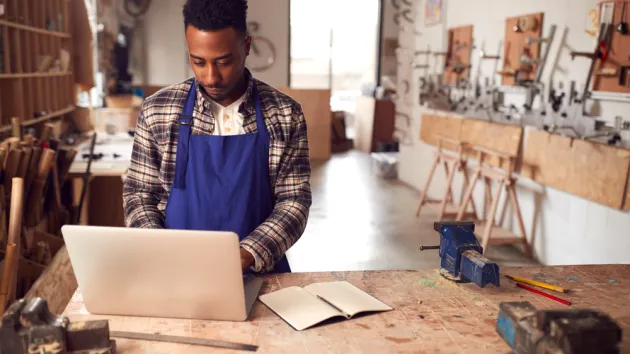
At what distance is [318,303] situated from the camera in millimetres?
1361

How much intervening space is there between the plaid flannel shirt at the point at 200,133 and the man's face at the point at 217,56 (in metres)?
0.10

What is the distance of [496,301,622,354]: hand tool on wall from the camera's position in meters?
0.98

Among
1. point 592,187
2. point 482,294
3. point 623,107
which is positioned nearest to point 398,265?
point 592,187

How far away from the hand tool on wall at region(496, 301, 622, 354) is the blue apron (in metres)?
0.77

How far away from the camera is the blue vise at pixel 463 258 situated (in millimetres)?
1436

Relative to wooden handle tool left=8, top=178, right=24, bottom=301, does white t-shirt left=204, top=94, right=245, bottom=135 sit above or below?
above

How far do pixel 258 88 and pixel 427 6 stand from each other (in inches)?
196

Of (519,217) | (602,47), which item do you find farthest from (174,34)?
(602,47)

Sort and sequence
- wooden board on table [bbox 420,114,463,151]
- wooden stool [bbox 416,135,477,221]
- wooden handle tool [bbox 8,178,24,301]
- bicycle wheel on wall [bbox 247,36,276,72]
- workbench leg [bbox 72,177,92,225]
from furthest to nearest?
1. bicycle wheel on wall [bbox 247,36,276,72]
2. wooden board on table [bbox 420,114,463,151]
3. wooden stool [bbox 416,135,477,221]
4. workbench leg [bbox 72,177,92,225]
5. wooden handle tool [bbox 8,178,24,301]

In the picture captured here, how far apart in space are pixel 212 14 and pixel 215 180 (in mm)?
449

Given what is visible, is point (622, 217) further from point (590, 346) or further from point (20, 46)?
point (20, 46)

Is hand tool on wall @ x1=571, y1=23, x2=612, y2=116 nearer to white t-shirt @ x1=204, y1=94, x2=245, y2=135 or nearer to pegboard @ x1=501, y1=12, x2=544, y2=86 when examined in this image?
pegboard @ x1=501, y1=12, x2=544, y2=86

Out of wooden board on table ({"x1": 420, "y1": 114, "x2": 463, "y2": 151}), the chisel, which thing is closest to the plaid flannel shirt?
the chisel

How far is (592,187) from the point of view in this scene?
3.38m
